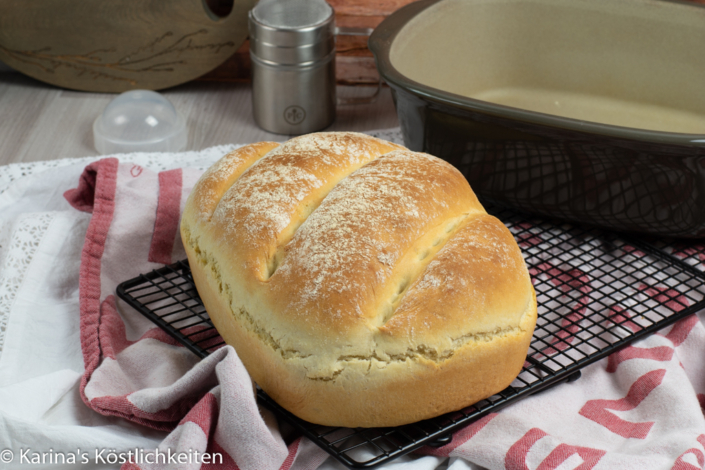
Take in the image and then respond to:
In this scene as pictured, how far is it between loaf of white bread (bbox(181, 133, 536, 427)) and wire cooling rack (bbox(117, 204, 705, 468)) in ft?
0.07

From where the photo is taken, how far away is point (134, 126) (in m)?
1.16

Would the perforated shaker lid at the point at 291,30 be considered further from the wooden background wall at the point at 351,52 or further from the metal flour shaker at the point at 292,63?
the wooden background wall at the point at 351,52

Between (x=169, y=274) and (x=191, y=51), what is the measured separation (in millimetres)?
612

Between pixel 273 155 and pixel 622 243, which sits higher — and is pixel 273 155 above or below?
above

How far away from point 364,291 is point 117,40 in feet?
2.99

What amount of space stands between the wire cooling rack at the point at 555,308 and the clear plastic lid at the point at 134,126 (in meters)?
0.39

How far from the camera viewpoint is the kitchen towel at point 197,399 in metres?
0.60

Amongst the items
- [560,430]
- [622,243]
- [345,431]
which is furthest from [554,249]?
[345,431]

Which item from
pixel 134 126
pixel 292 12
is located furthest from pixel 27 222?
pixel 292 12

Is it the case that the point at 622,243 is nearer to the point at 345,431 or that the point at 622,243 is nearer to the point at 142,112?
the point at 345,431

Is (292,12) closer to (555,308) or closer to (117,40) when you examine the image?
(117,40)

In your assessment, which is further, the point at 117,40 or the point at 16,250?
the point at 117,40

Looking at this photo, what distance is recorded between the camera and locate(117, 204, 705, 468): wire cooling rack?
62cm

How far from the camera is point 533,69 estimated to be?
4.02 ft
